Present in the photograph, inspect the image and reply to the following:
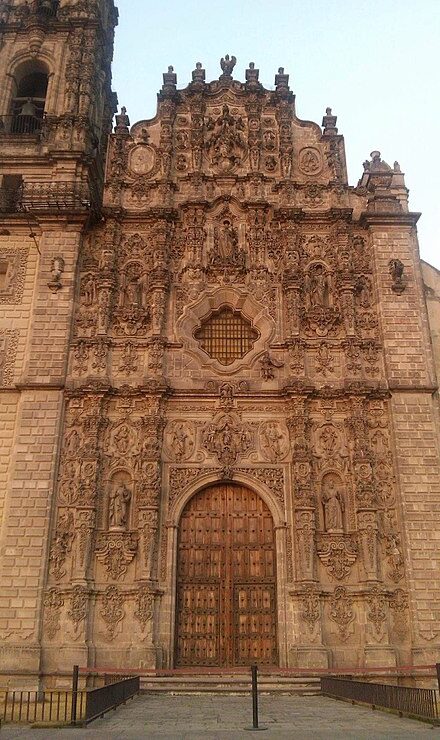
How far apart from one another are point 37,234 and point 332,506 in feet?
35.4

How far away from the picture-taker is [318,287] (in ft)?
58.5

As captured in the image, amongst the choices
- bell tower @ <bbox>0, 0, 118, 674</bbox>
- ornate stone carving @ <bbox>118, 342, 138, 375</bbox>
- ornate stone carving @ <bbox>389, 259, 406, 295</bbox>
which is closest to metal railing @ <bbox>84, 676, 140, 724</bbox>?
bell tower @ <bbox>0, 0, 118, 674</bbox>

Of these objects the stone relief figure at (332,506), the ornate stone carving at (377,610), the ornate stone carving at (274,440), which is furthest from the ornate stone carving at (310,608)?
the ornate stone carving at (274,440)

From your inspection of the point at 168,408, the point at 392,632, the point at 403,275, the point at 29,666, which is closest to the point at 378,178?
the point at 403,275

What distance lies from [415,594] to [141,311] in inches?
371

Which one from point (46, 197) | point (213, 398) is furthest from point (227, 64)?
point (213, 398)

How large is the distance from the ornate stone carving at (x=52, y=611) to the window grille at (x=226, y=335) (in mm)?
6868

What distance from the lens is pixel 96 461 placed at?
15.6 metres

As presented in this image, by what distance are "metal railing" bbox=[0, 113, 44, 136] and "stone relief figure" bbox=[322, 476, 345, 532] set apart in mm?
14431

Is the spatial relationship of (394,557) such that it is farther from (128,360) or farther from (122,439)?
(128,360)

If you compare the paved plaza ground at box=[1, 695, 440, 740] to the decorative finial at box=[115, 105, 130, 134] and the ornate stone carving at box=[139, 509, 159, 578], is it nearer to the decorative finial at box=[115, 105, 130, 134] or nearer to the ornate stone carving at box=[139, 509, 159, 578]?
the ornate stone carving at box=[139, 509, 159, 578]

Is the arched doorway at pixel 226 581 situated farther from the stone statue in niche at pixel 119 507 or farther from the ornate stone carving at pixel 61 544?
the ornate stone carving at pixel 61 544

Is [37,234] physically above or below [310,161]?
below

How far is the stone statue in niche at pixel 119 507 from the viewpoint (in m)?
15.1
